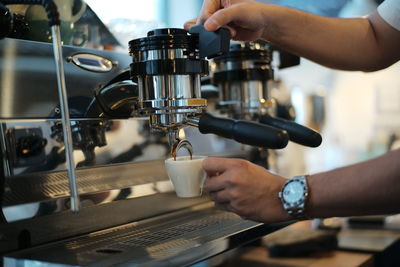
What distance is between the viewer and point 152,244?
53 centimetres

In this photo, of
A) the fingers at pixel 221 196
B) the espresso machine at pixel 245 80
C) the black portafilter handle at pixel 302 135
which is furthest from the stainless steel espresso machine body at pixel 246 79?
the fingers at pixel 221 196

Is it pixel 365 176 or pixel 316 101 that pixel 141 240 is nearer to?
pixel 365 176

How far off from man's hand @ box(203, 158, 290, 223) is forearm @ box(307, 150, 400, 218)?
0.04 m

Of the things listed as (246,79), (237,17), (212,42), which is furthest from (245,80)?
(212,42)

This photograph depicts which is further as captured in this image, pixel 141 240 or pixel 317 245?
pixel 317 245

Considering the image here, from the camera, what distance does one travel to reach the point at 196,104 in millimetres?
535

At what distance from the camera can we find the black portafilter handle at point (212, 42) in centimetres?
51

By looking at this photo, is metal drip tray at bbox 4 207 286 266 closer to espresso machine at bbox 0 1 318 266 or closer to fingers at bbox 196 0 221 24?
espresso machine at bbox 0 1 318 266

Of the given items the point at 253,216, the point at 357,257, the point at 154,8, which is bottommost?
the point at 357,257

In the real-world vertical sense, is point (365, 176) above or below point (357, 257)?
above

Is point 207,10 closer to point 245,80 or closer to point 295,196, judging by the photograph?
point 245,80

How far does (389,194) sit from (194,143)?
0.37m

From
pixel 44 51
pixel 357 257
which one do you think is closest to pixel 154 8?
pixel 44 51

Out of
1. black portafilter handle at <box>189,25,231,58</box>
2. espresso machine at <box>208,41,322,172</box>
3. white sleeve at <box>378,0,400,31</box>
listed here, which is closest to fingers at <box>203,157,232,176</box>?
black portafilter handle at <box>189,25,231,58</box>
